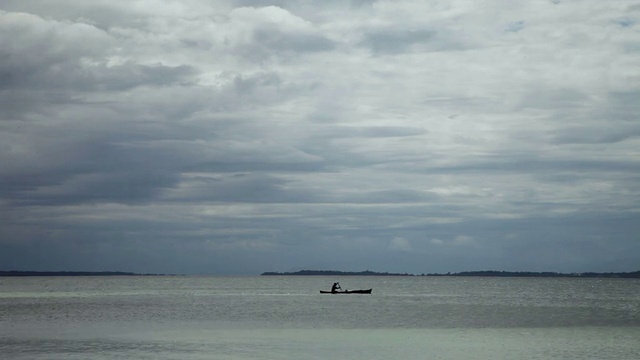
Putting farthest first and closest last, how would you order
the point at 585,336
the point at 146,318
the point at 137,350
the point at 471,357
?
1. the point at 146,318
2. the point at 585,336
3. the point at 137,350
4. the point at 471,357

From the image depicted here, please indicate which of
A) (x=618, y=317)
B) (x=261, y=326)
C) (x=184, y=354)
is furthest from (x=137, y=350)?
(x=618, y=317)

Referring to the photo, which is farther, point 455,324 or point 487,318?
point 487,318

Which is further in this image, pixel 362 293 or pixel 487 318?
pixel 362 293

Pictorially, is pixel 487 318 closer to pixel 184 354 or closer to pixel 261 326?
pixel 261 326

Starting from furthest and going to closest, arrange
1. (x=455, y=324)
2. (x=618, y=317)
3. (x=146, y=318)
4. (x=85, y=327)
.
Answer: (x=618, y=317), (x=146, y=318), (x=455, y=324), (x=85, y=327)

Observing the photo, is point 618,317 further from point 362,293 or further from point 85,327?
point 362,293

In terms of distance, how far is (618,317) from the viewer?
274 feet

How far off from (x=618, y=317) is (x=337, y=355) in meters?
49.2

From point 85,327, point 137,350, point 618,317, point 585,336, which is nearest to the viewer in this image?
point 137,350

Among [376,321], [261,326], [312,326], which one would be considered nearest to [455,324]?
[376,321]

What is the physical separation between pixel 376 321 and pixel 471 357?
29861 millimetres

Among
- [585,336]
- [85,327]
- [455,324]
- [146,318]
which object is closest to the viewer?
[585,336]

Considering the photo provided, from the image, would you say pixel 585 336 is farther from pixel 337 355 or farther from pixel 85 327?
pixel 85 327

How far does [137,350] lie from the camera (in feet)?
156
